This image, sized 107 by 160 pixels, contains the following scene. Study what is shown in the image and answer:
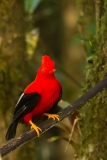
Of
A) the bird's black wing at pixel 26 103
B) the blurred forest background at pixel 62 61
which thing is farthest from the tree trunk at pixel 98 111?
the bird's black wing at pixel 26 103

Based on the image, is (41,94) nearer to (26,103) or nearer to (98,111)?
(26,103)

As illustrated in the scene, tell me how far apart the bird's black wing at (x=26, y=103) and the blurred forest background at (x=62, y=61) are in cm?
44

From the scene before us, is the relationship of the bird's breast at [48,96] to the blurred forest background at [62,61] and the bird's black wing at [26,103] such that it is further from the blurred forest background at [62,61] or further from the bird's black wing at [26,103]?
the blurred forest background at [62,61]

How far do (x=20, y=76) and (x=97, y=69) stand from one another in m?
1.31

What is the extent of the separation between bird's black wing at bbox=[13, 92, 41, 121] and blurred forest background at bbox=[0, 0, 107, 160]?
0.44m

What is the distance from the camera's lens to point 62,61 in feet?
20.5

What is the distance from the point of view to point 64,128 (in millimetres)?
3131

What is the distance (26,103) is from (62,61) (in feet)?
12.4

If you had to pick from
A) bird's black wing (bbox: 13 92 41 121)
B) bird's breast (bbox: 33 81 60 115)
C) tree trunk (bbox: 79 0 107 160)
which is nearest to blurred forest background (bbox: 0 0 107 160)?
tree trunk (bbox: 79 0 107 160)

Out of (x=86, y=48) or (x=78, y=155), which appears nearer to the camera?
(x=78, y=155)

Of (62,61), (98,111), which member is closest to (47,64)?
(98,111)

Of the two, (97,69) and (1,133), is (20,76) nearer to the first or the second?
(1,133)

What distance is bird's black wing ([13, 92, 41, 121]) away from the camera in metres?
2.49

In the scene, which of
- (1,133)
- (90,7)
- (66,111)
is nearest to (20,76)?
(1,133)
